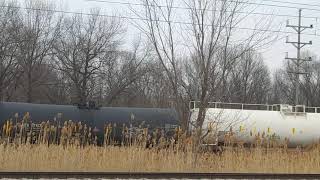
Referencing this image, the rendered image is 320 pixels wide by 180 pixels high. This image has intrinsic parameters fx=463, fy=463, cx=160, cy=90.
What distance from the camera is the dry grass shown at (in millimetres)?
13016

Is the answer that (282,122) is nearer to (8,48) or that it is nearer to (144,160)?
(144,160)

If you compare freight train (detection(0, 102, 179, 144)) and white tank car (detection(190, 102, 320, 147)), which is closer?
freight train (detection(0, 102, 179, 144))

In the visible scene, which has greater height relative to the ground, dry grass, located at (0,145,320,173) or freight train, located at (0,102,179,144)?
freight train, located at (0,102,179,144)

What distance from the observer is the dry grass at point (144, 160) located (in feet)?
42.7

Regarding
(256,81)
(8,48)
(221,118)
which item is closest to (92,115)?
(221,118)

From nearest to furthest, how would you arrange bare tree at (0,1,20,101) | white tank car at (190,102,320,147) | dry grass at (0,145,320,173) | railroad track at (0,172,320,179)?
railroad track at (0,172,320,179) → dry grass at (0,145,320,173) → white tank car at (190,102,320,147) → bare tree at (0,1,20,101)

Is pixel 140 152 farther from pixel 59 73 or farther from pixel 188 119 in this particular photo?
pixel 59 73

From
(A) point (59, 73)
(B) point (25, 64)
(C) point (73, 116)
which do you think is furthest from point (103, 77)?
(C) point (73, 116)

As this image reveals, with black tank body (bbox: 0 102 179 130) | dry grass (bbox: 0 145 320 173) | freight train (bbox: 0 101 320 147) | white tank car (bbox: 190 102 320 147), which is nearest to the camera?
dry grass (bbox: 0 145 320 173)

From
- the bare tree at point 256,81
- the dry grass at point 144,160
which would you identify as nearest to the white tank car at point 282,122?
the dry grass at point 144,160

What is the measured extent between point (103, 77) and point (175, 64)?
134 feet

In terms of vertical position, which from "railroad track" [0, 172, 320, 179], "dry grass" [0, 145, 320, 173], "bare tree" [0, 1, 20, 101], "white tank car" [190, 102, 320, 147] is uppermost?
"bare tree" [0, 1, 20, 101]

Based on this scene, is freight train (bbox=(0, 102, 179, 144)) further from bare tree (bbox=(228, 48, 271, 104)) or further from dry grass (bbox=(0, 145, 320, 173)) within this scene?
bare tree (bbox=(228, 48, 271, 104))

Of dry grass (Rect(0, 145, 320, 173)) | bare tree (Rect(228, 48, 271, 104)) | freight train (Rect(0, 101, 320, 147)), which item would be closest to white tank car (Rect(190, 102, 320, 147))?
freight train (Rect(0, 101, 320, 147))
